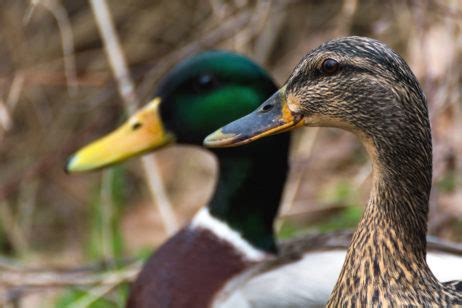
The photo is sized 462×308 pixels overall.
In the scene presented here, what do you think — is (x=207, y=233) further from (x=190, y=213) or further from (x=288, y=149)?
(x=190, y=213)

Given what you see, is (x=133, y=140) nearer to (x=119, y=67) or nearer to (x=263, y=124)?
(x=119, y=67)

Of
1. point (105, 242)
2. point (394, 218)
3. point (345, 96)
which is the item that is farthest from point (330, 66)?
point (105, 242)

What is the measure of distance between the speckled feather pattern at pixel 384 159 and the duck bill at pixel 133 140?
1080 millimetres

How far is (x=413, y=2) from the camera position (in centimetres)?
309

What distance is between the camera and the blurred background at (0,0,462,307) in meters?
3.30

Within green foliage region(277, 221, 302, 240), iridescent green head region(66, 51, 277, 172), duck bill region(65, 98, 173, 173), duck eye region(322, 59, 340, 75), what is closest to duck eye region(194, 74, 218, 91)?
iridescent green head region(66, 51, 277, 172)

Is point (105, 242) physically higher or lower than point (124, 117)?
lower

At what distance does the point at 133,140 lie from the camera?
9.00 ft

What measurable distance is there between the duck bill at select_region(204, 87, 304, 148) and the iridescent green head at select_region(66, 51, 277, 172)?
860 mm

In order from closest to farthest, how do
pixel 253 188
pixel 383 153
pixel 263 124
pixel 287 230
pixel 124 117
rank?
pixel 383 153, pixel 263 124, pixel 253 188, pixel 124 117, pixel 287 230

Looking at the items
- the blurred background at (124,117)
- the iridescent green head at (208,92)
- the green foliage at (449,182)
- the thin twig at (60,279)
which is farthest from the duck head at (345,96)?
the green foliage at (449,182)

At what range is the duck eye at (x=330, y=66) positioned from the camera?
165 cm

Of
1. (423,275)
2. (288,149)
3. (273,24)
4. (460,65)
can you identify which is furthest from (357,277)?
(273,24)

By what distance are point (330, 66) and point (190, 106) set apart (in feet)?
3.60
